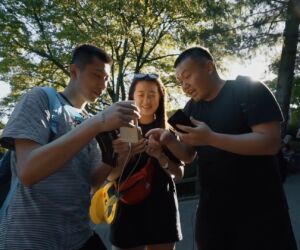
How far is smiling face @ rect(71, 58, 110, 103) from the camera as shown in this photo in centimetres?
212

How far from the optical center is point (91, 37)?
11602 millimetres

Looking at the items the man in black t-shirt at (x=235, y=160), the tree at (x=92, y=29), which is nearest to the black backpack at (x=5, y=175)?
the man in black t-shirt at (x=235, y=160)

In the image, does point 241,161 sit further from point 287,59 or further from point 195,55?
point 287,59

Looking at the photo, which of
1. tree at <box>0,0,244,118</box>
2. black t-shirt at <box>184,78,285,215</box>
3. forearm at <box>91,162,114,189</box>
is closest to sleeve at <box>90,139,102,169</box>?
forearm at <box>91,162,114,189</box>

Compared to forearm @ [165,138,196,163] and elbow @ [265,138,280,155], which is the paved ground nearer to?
forearm @ [165,138,196,163]

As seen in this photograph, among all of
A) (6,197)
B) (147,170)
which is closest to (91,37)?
(147,170)

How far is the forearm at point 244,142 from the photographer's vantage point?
6.81ft

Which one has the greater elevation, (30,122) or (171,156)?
(30,122)

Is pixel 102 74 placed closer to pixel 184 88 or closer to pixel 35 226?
pixel 184 88

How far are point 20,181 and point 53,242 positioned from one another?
12.9 inches

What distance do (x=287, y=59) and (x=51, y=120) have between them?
37.8ft

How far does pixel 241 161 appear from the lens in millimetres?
2262

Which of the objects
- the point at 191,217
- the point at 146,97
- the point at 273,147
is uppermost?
the point at 146,97

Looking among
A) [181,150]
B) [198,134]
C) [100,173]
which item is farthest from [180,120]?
[100,173]
